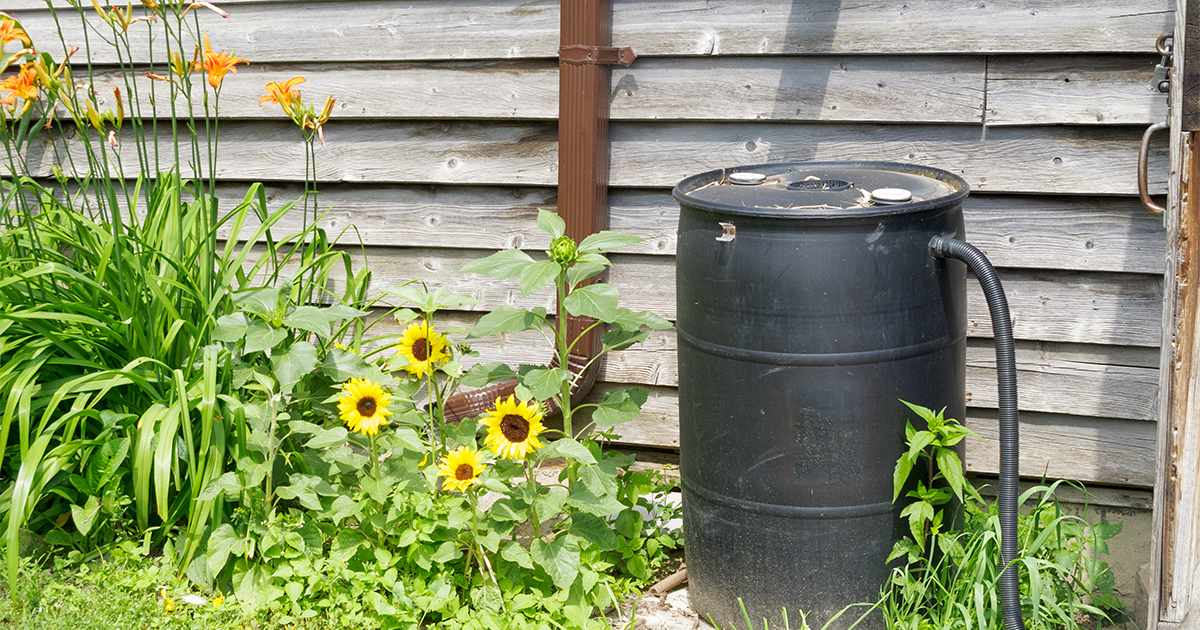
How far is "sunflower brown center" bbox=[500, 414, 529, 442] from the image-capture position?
1.80 meters

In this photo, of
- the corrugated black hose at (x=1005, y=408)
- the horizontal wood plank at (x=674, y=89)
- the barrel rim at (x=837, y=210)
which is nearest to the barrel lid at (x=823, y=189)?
the barrel rim at (x=837, y=210)

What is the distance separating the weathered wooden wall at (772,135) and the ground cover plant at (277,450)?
527 millimetres

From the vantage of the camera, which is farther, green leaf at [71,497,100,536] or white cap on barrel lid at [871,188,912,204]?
green leaf at [71,497,100,536]

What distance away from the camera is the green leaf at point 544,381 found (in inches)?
74.0

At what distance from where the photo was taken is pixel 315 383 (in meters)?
2.28

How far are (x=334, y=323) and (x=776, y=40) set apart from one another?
62.5 inches

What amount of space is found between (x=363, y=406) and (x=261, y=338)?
28 cm

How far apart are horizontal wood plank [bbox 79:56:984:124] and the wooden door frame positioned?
0.75 metres

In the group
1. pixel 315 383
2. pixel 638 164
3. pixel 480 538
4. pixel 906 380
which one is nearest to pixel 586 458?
pixel 480 538

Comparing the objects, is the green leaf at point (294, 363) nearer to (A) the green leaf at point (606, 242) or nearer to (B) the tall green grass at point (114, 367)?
(B) the tall green grass at point (114, 367)

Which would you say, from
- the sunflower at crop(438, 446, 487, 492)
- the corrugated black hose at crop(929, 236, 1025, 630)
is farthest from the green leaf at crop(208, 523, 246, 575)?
the corrugated black hose at crop(929, 236, 1025, 630)

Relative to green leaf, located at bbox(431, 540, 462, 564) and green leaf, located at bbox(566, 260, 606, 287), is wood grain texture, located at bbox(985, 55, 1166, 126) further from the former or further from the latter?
green leaf, located at bbox(431, 540, 462, 564)

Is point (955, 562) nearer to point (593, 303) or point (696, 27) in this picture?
point (593, 303)

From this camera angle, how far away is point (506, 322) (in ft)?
6.15
